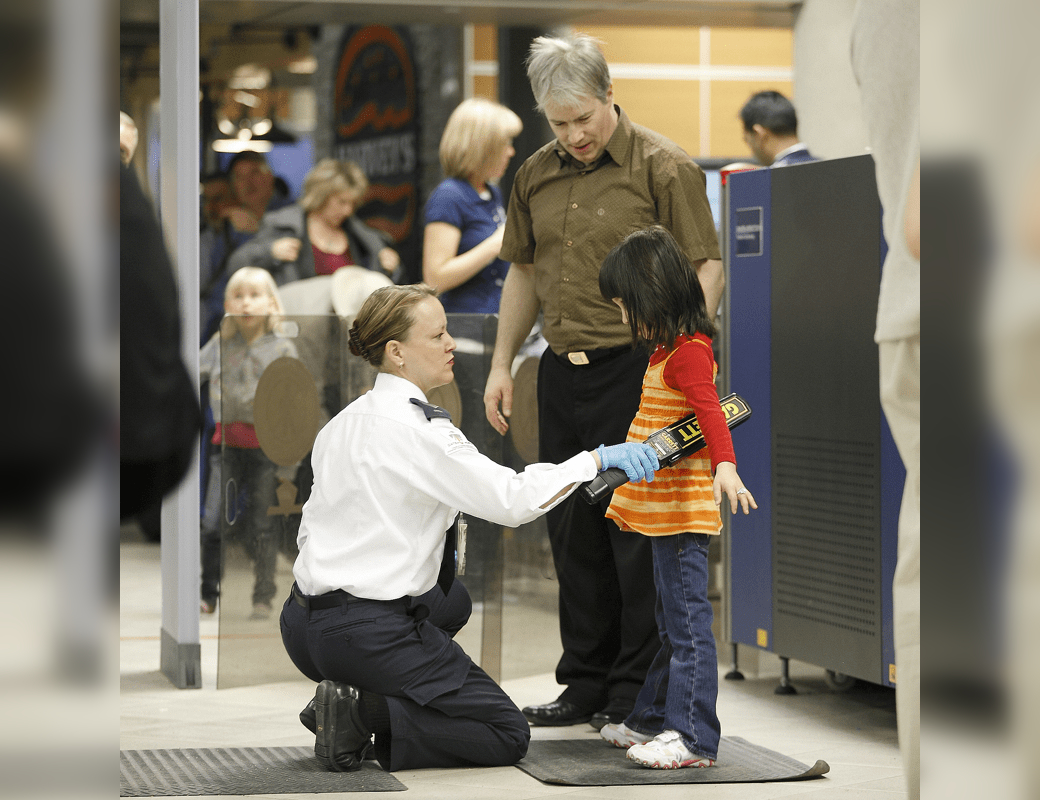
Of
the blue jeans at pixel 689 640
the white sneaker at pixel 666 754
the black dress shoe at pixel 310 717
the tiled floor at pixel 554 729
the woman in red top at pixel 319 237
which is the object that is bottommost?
the tiled floor at pixel 554 729

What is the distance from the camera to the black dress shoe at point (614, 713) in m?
3.44

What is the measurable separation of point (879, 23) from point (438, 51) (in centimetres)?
687

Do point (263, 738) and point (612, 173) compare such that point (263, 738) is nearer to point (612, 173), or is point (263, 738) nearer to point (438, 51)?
point (612, 173)

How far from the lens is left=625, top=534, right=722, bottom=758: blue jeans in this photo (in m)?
3.03

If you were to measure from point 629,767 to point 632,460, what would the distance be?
72cm

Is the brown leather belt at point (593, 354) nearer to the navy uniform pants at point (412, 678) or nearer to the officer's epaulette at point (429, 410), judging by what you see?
the officer's epaulette at point (429, 410)

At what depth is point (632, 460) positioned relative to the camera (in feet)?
9.41

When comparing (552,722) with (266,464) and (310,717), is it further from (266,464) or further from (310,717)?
(266,464)

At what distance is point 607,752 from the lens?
324 centimetres

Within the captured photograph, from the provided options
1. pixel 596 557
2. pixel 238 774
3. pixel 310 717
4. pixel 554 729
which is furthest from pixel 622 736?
pixel 238 774

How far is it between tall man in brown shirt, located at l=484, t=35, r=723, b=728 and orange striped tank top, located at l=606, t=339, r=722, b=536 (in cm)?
27

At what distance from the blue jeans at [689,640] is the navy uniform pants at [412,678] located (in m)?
0.38

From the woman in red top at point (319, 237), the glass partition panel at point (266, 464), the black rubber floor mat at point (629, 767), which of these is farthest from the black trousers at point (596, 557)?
the woman in red top at point (319, 237)

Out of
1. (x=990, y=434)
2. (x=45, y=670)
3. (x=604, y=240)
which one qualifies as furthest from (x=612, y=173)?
(x=45, y=670)
